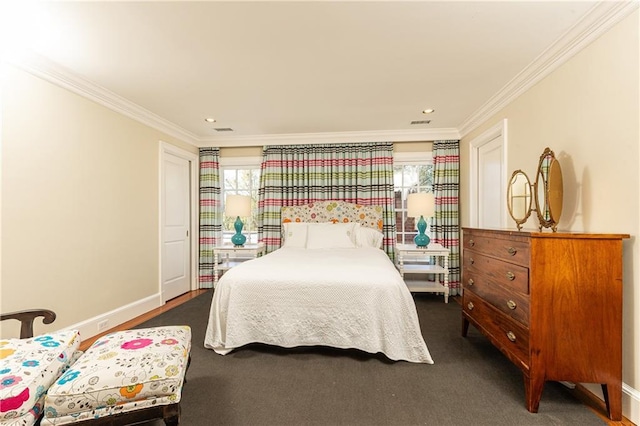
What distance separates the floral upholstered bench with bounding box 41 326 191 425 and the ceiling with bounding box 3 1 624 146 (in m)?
1.98

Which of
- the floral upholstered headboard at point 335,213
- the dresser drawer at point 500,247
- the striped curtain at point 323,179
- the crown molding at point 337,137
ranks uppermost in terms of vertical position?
the crown molding at point 337,137

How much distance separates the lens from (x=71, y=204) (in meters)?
2.67

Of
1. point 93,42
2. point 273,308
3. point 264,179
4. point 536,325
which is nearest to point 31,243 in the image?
point 93,42

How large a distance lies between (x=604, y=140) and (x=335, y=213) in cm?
310

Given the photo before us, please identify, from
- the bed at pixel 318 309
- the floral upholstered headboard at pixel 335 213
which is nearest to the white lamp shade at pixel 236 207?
the floral upholstered headboard at pixel 335 213

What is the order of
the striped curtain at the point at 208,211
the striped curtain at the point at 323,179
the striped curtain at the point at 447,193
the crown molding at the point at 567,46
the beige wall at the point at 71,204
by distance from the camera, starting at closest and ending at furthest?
the crown molding at the point at 567,46
the beige wall at the point at 71,204
the striped curtain at the point at 447,193
the striped curtain at the point at 323,179
the striped curtain at the point at 208,211

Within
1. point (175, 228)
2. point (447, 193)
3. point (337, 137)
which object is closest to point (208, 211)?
point (175, 228)

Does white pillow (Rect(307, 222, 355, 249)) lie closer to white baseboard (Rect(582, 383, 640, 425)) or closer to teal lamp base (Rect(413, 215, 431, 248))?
teal lamp base (Rect(413, 215, 431, 248))

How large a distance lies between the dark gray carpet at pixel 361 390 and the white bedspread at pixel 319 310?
0.44 ft

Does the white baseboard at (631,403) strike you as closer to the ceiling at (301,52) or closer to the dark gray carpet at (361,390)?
the dark gray carpet at (361,390)

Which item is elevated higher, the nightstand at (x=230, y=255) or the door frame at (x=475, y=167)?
the door frame at (x=475, y=167)

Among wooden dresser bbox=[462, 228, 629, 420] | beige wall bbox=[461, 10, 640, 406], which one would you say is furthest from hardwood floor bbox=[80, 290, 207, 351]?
beige wall bbox=[461, 10, 640, 406]

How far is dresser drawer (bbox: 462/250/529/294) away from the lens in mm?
1778

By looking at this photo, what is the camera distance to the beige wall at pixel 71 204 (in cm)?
223
